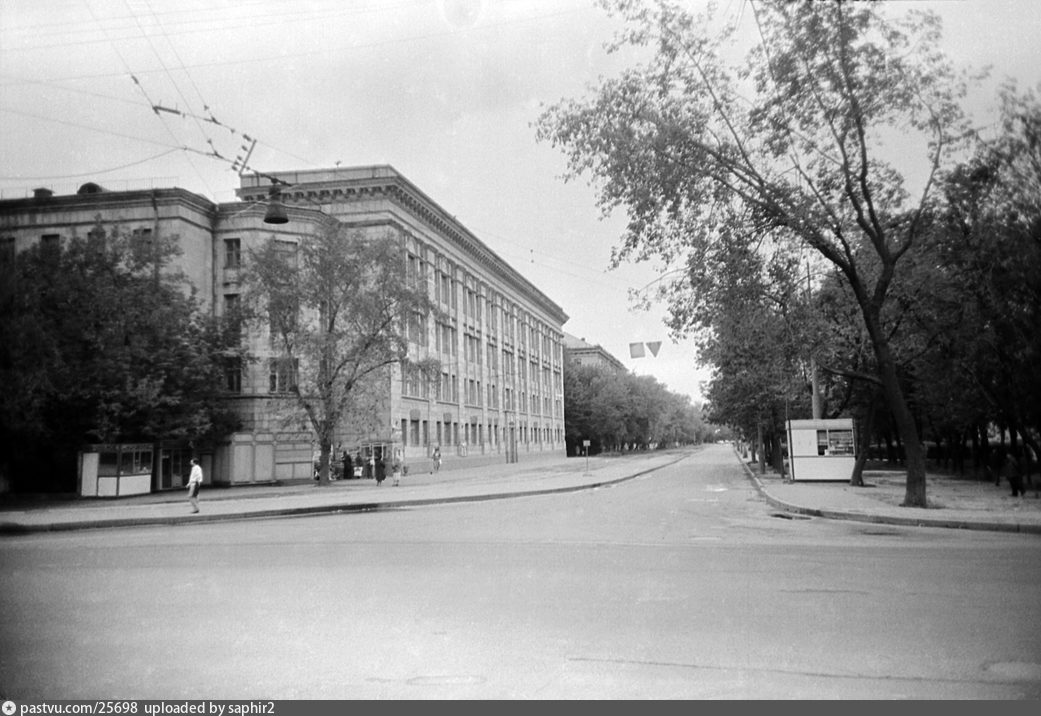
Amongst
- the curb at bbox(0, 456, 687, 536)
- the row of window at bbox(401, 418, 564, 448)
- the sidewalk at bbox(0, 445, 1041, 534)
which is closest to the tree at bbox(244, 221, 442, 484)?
the sidewalk at bbox(0, 445, 1041, 534)

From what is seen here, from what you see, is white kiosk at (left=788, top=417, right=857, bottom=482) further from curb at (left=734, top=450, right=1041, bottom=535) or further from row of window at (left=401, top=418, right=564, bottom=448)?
row of window at (left=401, top=418, right=564, bottom=448)

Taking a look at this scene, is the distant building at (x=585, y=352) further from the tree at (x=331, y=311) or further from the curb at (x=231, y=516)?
the curb at (x=231, y=516)

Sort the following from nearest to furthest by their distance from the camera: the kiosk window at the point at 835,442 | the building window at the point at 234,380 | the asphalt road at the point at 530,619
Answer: the asphalt road at the point at 530,619
the kiosk window at the point at 835,442
the building window at the point at 234,380

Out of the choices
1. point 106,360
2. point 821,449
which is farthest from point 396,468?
point 821,449

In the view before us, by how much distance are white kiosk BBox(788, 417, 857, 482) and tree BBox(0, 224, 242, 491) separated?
1000 inches

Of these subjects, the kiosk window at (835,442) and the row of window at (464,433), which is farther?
the row of window at (464,433)

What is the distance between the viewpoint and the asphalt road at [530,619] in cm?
557

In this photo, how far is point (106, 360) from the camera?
32.1 meters

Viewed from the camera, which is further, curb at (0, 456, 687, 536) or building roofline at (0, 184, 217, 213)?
building roofline at (0, 184, 217, 213)

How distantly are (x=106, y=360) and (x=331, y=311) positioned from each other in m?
9.95

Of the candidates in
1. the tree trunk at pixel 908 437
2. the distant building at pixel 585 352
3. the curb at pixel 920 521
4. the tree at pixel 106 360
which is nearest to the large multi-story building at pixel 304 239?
the tree at pixel 106 360

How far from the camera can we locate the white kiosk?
3125 centimetres

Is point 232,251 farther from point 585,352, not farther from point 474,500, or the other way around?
point 585,352

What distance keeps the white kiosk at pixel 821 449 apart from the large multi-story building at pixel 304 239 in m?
18.8
